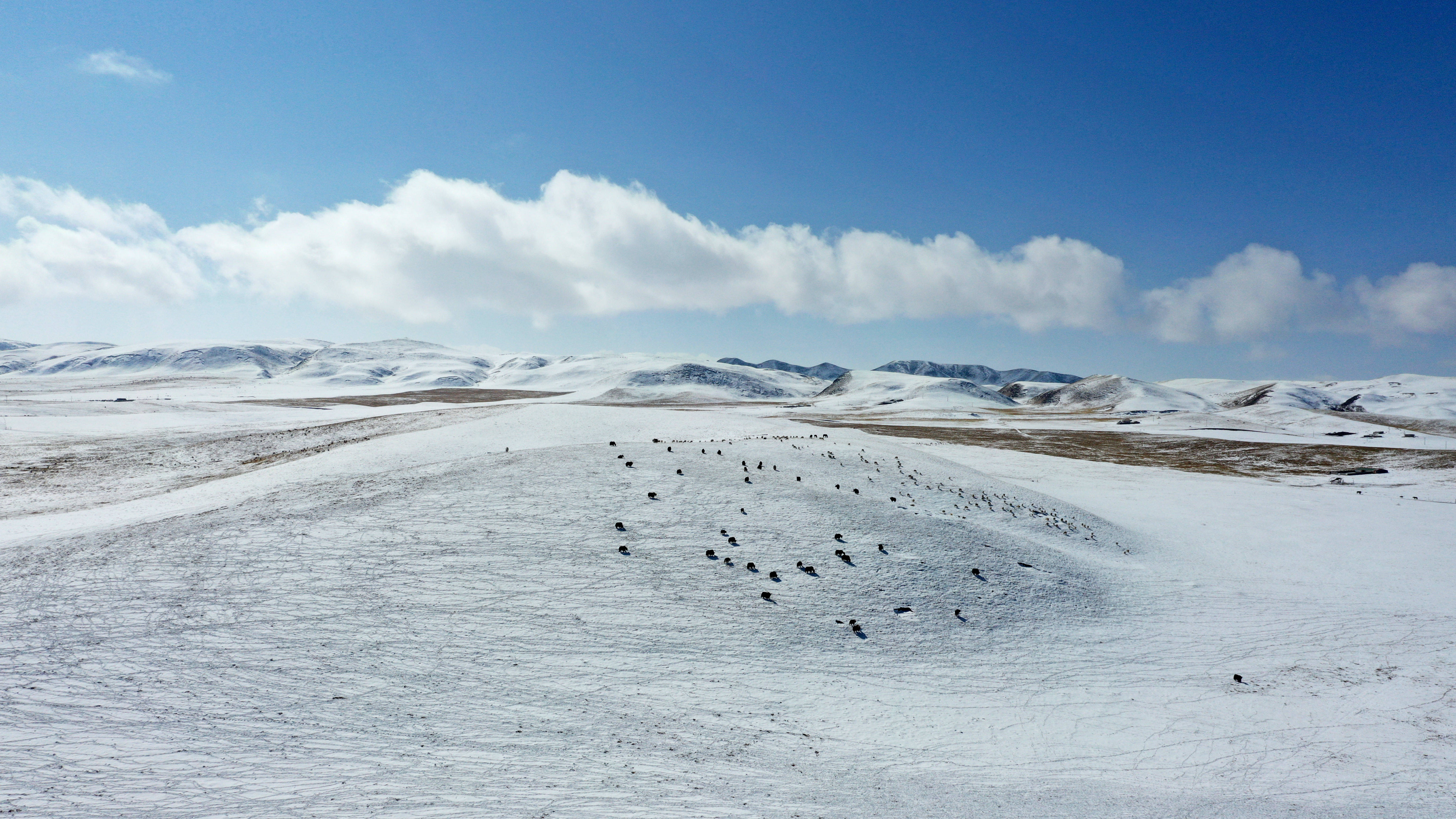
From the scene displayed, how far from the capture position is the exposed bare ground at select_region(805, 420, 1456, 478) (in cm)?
4844

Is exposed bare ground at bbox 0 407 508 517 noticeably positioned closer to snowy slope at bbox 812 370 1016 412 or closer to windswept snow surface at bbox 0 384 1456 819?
windswept snow surface at bbox 0 384 1456 819

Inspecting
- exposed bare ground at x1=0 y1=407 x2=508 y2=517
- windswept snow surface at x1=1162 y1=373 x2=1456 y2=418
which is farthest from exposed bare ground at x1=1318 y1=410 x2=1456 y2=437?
exposed bare ground at x1=0 y1=407 x2=508 y2=517

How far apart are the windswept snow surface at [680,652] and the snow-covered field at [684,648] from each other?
0.07 meters

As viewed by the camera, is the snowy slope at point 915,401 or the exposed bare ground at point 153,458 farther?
the snowy slope at point 915,401

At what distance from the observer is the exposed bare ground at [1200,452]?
4844 cm

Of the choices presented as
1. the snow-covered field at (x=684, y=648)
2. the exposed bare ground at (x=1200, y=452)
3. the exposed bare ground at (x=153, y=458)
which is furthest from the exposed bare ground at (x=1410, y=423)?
the exposed bare ground at (x=153, y=458)

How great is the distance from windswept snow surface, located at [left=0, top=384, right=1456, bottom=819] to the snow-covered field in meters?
0.07

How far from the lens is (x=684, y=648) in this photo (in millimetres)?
12820

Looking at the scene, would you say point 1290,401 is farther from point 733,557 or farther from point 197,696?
point 197,696

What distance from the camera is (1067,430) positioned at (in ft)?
282

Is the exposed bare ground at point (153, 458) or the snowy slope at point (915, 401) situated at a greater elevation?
the snowy slope at point (915, 401)

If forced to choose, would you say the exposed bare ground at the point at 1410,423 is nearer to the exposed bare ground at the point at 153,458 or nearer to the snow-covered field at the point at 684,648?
the snow-covered field at the point at 684,648

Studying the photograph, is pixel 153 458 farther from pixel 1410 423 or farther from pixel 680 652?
pixel 1410 423

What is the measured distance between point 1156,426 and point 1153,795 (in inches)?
4018
